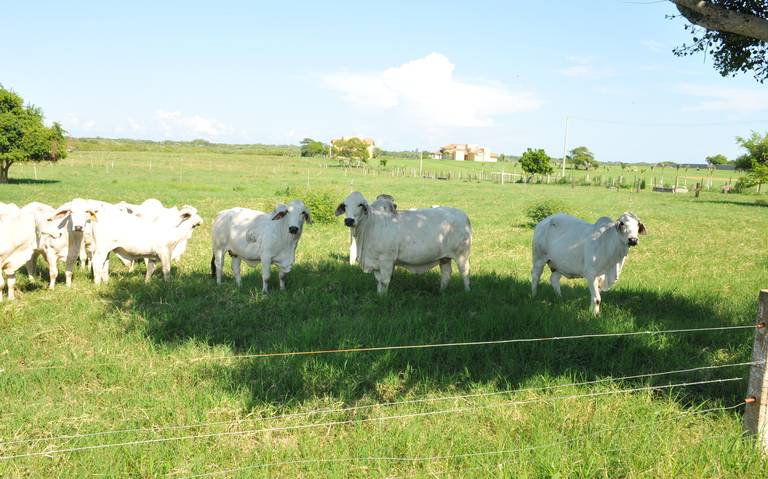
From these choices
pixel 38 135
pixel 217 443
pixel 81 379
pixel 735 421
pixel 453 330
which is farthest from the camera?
pixel 38 135

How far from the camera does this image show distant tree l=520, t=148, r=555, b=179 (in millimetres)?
66438

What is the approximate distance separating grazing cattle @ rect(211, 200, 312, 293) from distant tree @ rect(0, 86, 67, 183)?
34.4m

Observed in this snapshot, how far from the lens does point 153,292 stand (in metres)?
9.24

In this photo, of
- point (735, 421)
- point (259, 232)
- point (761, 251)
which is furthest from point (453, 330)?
point (761, 251)

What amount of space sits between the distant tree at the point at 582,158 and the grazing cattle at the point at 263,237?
119659 millimetres

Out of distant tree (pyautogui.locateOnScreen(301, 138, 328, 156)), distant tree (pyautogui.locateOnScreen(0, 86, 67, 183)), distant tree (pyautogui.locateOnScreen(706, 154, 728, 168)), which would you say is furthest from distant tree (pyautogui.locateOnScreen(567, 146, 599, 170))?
distant tree (pyautogui.locateOnScreen(0, 86, 67, 183))

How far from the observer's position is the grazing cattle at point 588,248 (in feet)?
28.0

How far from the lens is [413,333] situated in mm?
7297

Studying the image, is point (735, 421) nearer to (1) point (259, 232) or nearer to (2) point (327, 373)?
(2) point (327, 373)

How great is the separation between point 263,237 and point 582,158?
12062 centimetres

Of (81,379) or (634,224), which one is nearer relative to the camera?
(81,379)

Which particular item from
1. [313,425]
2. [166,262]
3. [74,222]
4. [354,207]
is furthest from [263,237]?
[313,425]

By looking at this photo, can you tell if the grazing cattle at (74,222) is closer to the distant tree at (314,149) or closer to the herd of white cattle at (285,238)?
the herd of white cattle at (285,238)

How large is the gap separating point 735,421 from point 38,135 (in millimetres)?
43745
